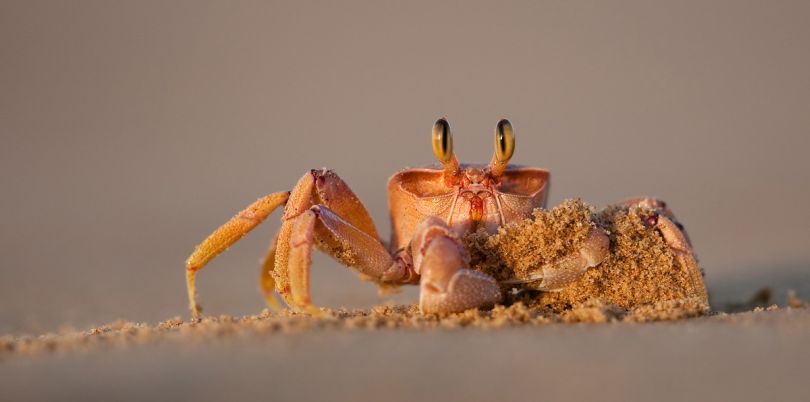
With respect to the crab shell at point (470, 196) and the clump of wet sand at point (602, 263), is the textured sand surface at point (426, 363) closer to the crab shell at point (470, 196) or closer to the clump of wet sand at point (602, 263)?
the clump of wet sand at point (602, 263)

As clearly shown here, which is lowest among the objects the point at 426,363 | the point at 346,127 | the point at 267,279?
the point at 426,363

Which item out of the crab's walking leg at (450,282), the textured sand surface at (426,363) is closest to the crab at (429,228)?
the crab's walking leg at (450,282)

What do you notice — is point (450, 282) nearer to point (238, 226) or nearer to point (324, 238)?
point (324, 238)

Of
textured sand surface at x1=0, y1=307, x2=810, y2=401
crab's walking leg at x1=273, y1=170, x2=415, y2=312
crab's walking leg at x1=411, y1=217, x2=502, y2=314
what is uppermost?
crab's walking leg at x1=273, y1=170, x2=415, y2=312

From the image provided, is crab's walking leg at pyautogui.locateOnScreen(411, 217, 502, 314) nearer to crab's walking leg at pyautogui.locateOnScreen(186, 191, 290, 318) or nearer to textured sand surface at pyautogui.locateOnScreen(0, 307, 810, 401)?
textured sand surface at pyautogui.locateOnScreen(0, 307, 810, 401)

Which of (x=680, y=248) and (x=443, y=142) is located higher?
(x=443, y=142)

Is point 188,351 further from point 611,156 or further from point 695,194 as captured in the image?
point 611,156

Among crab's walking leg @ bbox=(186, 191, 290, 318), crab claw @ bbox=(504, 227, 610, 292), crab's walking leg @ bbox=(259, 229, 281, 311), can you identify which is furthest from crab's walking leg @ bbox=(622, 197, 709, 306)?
crab's walking leg @ bbox=(259, 229, 281, 311)

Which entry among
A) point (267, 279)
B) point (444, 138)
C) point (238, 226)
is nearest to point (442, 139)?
point (444, 138)
